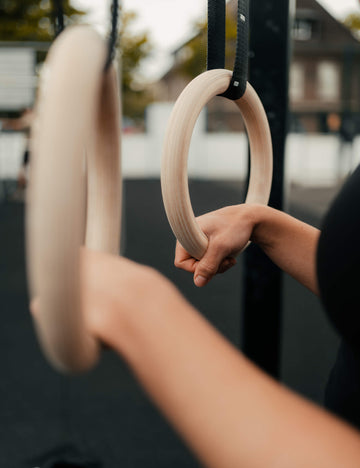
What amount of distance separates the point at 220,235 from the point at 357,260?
0.22 m

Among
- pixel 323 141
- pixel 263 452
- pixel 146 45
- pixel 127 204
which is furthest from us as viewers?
pixel 146 45

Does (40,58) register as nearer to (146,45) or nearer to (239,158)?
(239,158)

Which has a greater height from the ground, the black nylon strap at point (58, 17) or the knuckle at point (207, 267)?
the black nylon strap at point (58, 17)

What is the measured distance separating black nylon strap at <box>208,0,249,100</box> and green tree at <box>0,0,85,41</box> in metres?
7.47

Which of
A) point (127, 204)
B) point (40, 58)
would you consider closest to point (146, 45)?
point (40, 58)

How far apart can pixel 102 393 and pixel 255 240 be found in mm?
994

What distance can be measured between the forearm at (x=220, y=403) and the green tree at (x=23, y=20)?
779 centimetres

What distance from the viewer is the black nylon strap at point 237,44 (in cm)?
47

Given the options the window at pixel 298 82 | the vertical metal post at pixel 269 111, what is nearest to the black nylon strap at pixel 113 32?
the vertical metal post at pixel 269 111

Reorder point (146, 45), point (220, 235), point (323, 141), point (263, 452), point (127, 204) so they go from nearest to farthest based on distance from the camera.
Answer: point (263, 452) < point (220, 235) < point (127, 204) < point (323, 141) < point (146, 45)

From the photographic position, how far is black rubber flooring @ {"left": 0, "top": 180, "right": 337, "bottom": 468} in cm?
113

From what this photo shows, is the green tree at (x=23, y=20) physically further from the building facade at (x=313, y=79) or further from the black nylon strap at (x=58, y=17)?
the black nylon strap at (x=58, y=17)

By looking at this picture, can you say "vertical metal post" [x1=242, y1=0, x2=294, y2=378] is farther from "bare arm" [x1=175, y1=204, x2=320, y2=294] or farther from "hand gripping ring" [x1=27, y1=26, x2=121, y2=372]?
"hand gripping ring" [x1=27, y1=26, x2=121, y2=372]

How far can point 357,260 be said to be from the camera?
0.95 feet
